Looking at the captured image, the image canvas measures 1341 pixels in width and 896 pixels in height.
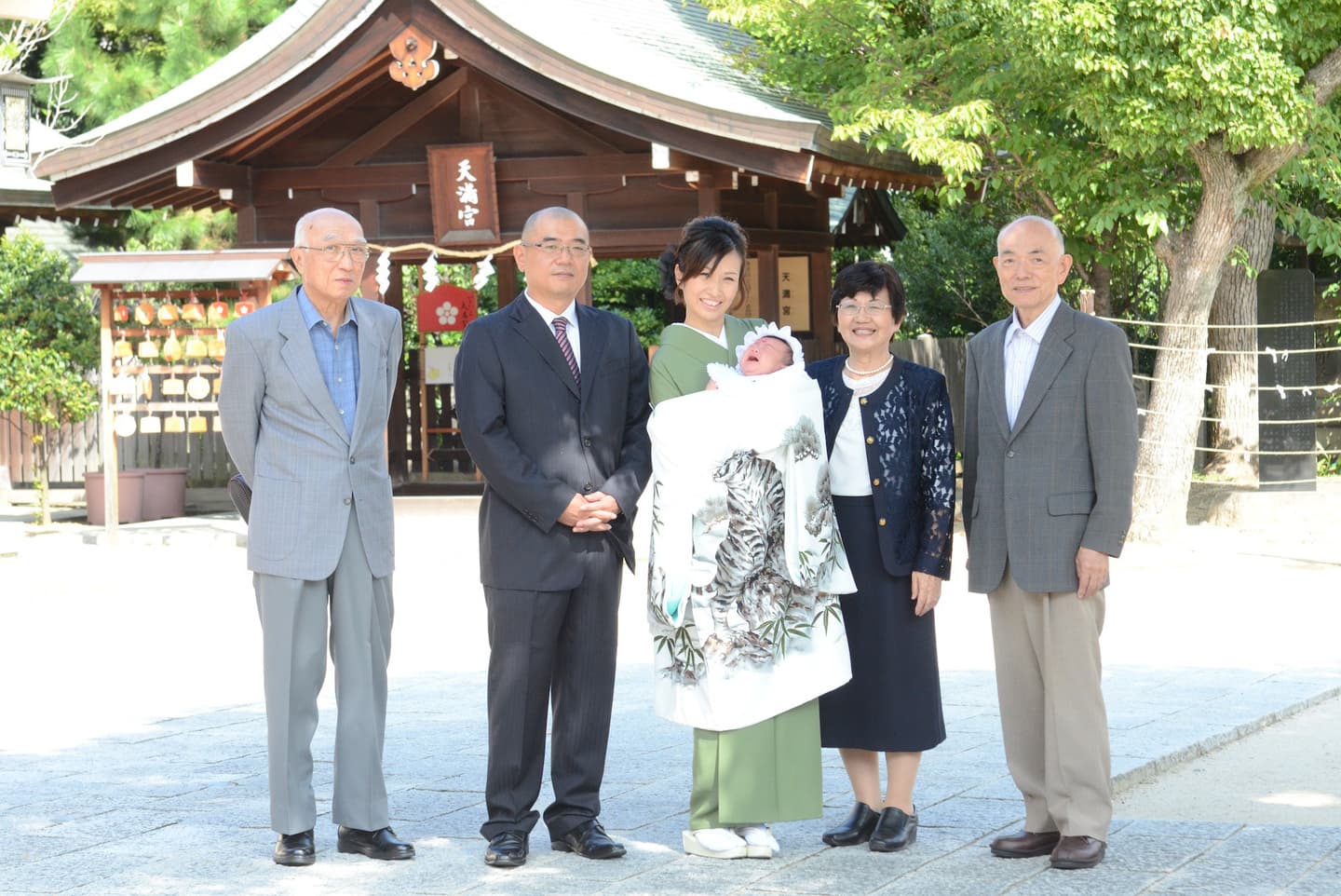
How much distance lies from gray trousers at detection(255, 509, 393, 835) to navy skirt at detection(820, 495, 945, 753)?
4.29 ft

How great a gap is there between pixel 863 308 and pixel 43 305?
1282cm

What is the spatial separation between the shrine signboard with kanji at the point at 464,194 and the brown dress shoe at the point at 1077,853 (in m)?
10.1

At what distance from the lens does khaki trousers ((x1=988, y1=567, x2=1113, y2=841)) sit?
14.6 ft

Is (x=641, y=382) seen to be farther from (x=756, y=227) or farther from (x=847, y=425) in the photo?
(x=756, y=227)

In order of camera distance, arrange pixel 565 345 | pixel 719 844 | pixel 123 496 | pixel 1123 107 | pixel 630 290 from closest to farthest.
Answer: pixel 719 844
pixel 565 345
pixel 1123 107
pixel 123 496
pixel 630 290

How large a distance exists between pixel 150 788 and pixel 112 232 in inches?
617

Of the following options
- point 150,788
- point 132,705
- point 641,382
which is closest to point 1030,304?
point 641,382

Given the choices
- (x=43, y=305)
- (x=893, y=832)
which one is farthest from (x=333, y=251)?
(x=43, y=305)

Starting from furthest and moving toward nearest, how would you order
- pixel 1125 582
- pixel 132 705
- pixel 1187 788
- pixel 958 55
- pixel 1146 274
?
pixel 1146 274 < pixel 958 55 < pixel 1125 582 < pixel 132 705 < pixel 1187 788

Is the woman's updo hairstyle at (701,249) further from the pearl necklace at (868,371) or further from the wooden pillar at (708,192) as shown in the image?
the wooden pillar at (708,192)

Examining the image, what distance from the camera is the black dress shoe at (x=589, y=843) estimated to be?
14.8 feet

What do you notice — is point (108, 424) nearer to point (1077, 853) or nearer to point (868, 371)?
point (868, 371)

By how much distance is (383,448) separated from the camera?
4.95 metres

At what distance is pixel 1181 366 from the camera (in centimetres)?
1209
